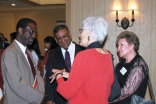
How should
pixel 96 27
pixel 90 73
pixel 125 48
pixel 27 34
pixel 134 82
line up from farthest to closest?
pixel 125 48 < pixel 134 82 < pixel 27 34 < pixel 96 27 < pixel 90 73

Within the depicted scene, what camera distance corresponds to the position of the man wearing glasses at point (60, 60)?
301 centimetres

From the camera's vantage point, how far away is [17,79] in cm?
214

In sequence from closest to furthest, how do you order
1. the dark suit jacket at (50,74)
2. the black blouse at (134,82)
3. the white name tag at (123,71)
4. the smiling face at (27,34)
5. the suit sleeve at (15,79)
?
the suit sleeve at (15,79) < the smiling face at (27,34) < the black blouse at (134,82) < the white name tag at (123,71) < the dark suit jacket at (50,74)

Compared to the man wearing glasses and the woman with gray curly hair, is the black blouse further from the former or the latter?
the man wearing glasses

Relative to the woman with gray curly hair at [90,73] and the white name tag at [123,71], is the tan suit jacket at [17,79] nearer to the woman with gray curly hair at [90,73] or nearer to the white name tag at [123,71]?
the woman with gray curly hair at [90,73]

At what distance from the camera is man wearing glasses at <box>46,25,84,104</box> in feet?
9.88

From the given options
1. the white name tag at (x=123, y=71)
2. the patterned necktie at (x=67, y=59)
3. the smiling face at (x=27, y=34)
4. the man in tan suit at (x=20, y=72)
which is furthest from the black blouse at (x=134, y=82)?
the smiling face at (x=27, y=34)

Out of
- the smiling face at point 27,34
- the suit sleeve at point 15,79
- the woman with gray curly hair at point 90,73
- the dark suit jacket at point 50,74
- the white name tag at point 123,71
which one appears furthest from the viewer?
the dark suit jacket at point 50,74

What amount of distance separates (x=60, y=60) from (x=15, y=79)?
0.95 metres

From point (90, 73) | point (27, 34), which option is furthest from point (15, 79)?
point (90, 73)

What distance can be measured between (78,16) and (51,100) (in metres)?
2.36

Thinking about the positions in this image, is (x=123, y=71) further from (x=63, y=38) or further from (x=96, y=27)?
(x=96, y=27)

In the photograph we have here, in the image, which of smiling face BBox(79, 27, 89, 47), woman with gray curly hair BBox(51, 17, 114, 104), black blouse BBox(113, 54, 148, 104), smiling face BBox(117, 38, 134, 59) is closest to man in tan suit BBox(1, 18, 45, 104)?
woman with gray curly hair BBox(51, 17, 114, 104)

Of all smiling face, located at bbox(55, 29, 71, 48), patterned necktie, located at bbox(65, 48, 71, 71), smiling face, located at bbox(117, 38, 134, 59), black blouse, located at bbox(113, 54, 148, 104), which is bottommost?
black blouse, located at bbox(113, 54, 148, 104)
